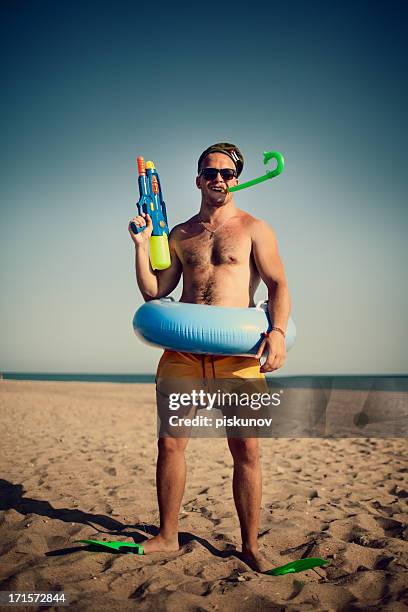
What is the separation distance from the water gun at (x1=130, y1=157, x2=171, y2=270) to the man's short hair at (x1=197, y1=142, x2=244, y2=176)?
0.33 m

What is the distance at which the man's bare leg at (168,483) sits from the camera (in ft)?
8.65

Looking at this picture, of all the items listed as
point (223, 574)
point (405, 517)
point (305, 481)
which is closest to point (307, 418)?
point (305, 481)

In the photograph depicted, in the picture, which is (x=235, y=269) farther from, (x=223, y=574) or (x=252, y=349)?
(x=223, y=574)

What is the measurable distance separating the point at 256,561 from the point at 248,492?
1.27 ft

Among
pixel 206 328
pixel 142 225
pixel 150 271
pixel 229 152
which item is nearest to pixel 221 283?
pixel 206 328

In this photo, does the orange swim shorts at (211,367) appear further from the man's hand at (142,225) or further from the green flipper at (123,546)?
the green flipper at (123,546)

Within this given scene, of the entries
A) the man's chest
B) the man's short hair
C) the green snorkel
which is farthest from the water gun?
the green snorkel

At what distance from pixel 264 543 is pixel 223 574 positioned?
638 mm

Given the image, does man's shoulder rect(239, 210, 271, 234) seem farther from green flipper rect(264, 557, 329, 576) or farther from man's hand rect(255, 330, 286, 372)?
green flipper rect(264, 557, 329, 576)

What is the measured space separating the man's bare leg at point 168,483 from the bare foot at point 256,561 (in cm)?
48

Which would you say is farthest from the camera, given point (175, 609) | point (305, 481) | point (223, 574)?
point (305, 481)

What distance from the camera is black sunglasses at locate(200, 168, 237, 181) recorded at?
2.83 m

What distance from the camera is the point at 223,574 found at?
7.99 feet

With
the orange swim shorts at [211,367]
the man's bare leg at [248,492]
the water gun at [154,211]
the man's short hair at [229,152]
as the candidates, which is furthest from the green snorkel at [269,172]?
the man's bare leg at [248,492]
